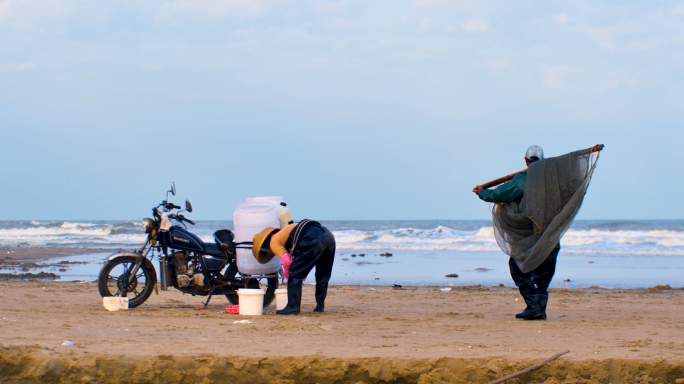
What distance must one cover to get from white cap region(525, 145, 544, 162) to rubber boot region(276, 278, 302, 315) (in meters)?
3.01

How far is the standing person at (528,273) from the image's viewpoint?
5957 mm

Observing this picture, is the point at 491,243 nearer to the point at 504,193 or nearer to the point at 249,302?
the point at 504,193

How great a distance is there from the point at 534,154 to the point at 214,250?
3971 mm

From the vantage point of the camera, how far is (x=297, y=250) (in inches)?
239

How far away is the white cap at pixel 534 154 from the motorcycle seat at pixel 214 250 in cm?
381

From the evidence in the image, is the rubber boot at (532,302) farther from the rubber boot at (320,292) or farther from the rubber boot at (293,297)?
the rubber boot at (293,297)

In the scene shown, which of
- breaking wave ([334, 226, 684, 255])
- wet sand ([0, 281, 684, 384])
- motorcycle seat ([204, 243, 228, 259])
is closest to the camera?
wet sand ([0, 281, 684, 384])

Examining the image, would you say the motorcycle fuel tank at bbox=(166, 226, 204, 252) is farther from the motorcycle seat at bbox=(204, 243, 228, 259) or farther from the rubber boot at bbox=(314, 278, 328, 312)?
the rubber boot at bbox=(314, 278, 328, 312)

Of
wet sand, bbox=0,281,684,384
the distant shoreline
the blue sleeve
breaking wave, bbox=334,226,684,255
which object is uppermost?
the blue sleeve

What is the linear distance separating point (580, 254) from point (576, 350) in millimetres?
15780

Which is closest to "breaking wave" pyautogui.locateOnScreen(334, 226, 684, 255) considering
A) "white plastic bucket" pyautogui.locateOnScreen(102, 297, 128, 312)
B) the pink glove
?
the pink glove

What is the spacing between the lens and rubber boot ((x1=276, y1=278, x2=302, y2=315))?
20.1 ft

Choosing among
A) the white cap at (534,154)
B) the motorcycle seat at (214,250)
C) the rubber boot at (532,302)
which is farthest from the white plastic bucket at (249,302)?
the white cap at (534,154)

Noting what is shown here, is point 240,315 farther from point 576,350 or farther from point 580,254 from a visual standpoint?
point 580,254
